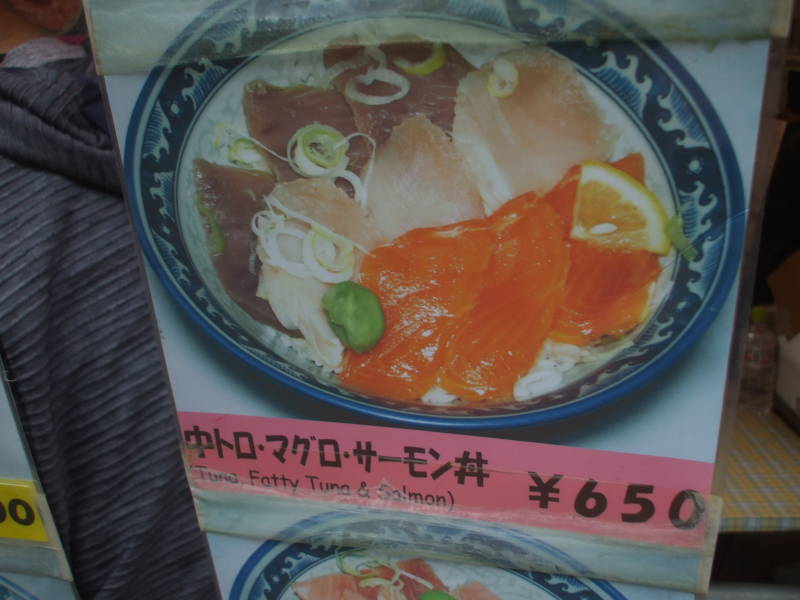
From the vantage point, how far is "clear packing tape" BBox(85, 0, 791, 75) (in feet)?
2.03

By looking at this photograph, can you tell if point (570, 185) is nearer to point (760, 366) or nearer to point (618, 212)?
point (618, 212)

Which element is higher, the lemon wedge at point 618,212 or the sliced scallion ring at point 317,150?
the sliced scallion ring at point 317,150

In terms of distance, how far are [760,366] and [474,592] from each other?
29.9 inches

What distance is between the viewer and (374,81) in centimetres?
74

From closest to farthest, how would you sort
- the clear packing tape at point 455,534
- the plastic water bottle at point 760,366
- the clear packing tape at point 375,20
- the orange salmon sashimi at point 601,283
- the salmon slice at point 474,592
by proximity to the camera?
the clear packing tape at point 375,20 → the orange salmon sashimi at point 601,283 → the clear packing tape at point 455,534 → the salmon slice at point 474,592 → the plastic water bottle at point 760,366

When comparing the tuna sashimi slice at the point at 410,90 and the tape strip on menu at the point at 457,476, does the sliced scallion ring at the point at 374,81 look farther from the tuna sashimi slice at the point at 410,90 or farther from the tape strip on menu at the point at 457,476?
the tape strip on menu at the point at 457,476

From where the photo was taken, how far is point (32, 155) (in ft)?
3.32

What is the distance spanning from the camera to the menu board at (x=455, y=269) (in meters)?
0.69

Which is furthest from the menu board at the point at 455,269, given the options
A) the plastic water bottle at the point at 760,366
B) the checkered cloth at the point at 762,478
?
the plastic water bottle at the point at 760,366

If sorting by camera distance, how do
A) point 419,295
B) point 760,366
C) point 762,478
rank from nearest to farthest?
point 419,295 → point 762,478 → point 760,366

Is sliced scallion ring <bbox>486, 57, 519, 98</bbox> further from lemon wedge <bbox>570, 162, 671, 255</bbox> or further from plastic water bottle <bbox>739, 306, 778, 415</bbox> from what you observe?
plastic water bottle <bbox>739, 306, 778, 415</bbox>

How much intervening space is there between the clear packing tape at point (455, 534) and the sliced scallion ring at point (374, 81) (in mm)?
547

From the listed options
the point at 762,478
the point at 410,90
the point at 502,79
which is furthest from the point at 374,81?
the point at 762,478

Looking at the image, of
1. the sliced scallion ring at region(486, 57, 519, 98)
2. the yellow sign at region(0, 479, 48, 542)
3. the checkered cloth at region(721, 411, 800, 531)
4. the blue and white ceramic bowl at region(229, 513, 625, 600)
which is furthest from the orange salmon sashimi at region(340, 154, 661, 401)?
the yellow sign at region(0, 479, 48, 542)
